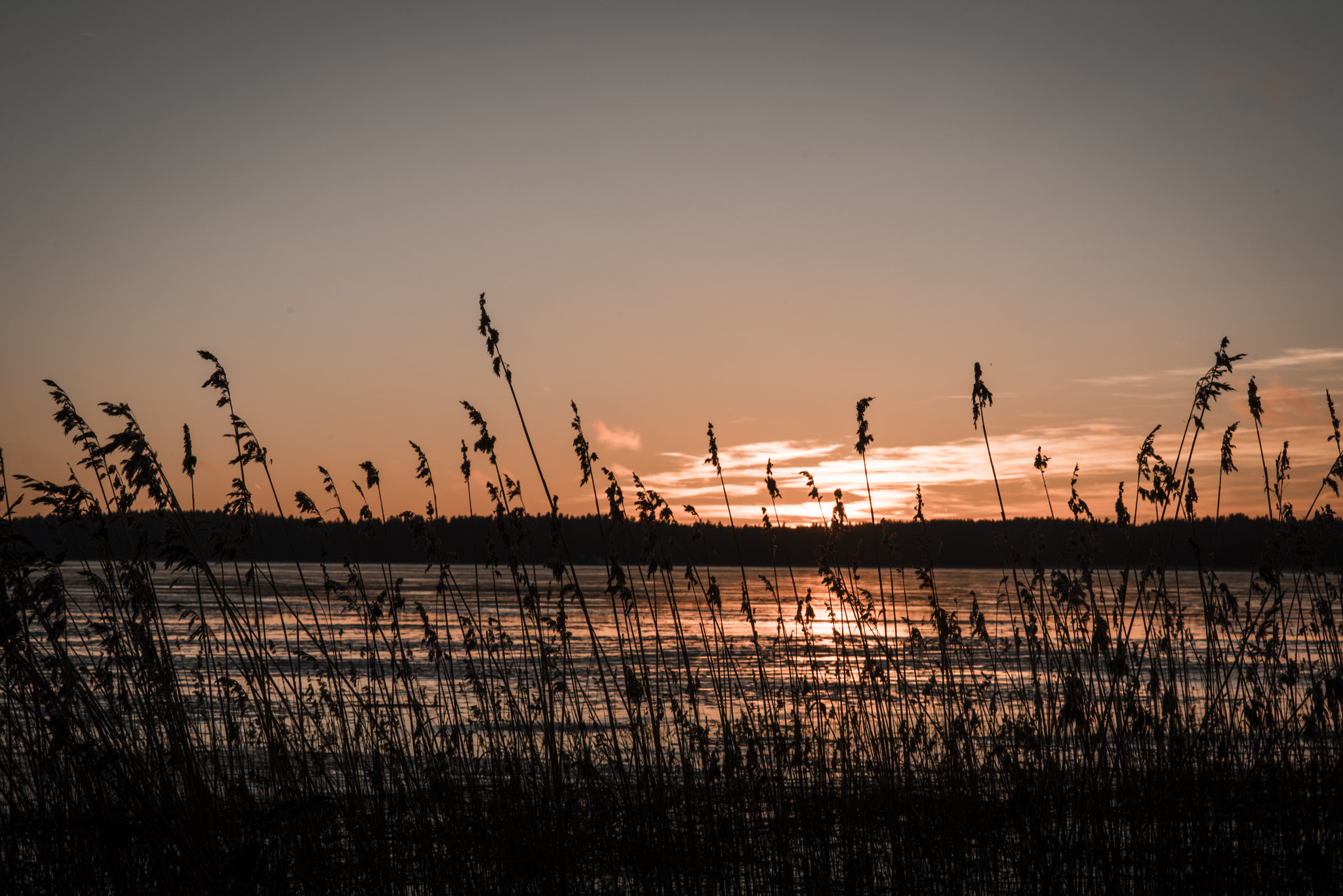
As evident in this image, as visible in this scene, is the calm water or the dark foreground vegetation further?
the calm water

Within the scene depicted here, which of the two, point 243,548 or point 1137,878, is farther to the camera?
point 243,548

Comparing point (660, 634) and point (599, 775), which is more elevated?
point (599, 775)

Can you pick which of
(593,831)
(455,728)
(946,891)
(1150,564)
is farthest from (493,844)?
(1150,564)

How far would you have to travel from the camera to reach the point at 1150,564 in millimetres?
5348

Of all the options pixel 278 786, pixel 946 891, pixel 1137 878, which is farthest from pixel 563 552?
pixel 1137 878

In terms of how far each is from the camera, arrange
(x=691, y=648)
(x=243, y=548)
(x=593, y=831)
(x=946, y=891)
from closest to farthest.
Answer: (x=946, y=891)
(x=243, y=548)
(x=593, y=831)
(x=691, y=648)

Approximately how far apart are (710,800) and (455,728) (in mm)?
2063

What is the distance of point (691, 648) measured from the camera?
775 inches

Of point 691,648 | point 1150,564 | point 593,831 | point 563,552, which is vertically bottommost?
point 691,648

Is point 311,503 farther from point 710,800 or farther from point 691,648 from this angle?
point 691,648

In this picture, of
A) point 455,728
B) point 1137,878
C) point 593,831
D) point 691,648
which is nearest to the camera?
point 1137,878

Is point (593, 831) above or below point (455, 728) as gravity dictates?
below

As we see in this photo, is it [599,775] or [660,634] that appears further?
[660,634]

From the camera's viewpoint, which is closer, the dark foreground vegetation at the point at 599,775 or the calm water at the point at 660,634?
the dark foreground vegetation at the point at 599,775
